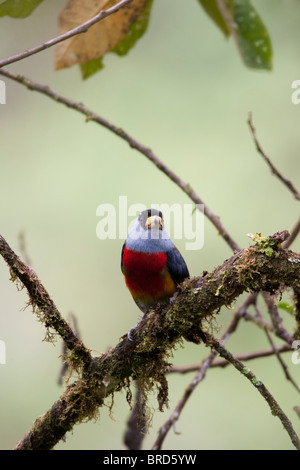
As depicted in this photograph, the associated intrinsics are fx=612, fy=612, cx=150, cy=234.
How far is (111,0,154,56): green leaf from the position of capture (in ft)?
7.80

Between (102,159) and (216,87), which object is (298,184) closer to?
(216,87)

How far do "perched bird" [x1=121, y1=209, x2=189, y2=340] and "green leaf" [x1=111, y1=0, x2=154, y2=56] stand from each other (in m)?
0.73

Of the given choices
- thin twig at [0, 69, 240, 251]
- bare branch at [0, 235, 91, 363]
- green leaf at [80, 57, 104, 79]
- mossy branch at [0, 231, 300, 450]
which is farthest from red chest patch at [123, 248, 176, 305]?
green leaf at [80, 57, 104, 79]

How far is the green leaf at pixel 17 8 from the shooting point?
1771 mm

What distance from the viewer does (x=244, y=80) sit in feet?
20.6

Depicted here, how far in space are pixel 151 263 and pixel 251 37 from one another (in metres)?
1.00

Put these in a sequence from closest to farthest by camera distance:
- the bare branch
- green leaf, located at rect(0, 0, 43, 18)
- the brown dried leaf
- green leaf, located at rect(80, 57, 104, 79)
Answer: green leaf, located at rect(0, 0, 43, 18) < the bare branch < the brown dried leaf < green leaf, located at rect(80, 57, 104, 79)

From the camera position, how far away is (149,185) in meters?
5.54

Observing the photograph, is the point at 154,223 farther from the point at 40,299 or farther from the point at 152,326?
the point at 40,299

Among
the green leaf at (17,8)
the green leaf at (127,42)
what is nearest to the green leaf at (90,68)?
the green leaf at (127,42)

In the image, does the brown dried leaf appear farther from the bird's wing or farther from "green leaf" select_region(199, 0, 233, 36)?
the bird's wing

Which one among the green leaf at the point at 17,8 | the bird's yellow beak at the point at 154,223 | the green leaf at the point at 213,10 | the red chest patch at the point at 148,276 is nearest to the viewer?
the green leaf at the point at 17,8

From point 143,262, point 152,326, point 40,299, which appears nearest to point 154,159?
point 143,262

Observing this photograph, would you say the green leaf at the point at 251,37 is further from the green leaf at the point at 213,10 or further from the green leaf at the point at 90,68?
the green leaf at the point at 90,68
